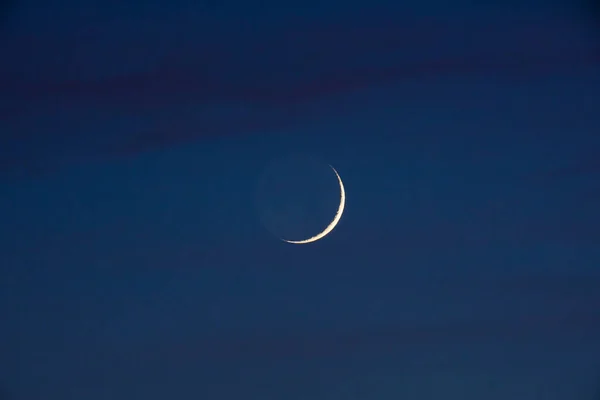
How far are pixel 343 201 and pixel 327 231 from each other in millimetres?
2783

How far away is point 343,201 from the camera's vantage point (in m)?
45.2

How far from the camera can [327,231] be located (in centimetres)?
4725
